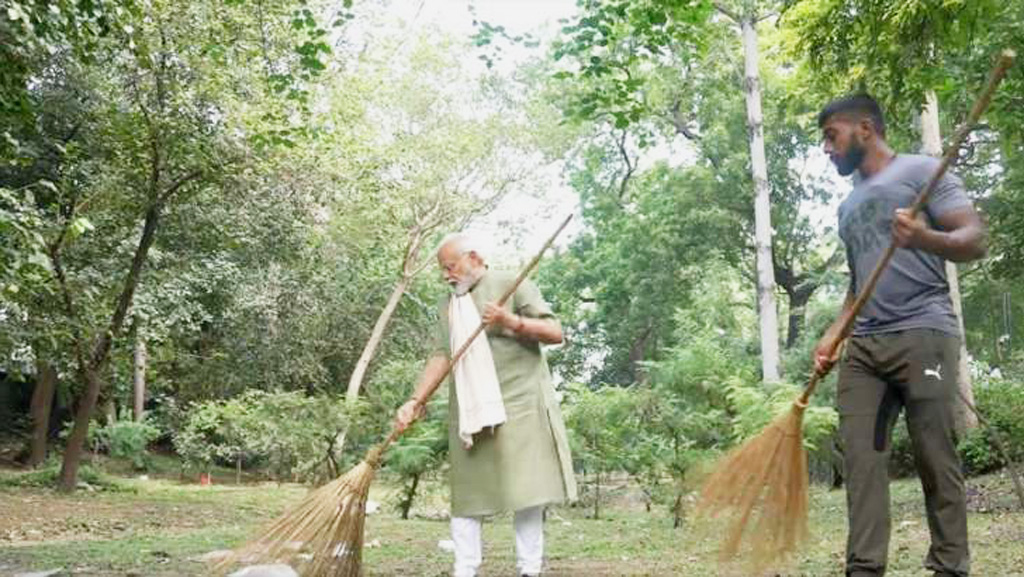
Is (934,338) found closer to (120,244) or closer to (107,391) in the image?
(120,244)

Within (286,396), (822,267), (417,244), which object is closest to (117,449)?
(417,244)

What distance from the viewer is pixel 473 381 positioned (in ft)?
15.2

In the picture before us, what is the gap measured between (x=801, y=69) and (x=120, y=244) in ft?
29.4

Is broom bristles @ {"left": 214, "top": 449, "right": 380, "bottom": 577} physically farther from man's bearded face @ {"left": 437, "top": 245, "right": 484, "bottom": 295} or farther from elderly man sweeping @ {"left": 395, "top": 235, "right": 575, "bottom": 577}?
man's bearded face @ {"left": 437, "top": 245, "right": 484, "bottom": 295}

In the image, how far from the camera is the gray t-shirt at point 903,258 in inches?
146

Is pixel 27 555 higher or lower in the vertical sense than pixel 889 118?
lower

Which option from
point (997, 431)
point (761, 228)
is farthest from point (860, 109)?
point (761, 228)

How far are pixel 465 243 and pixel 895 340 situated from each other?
1927 mm

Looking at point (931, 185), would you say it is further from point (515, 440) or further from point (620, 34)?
point (620, 34)

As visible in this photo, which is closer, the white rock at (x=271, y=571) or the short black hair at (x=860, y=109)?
the short black hair at (x=860, y=109)

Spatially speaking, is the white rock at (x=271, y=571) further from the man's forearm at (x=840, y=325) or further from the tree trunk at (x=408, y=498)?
the tree trunk at (x=408, y=498)

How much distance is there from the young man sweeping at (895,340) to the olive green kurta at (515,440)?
4.36 feet

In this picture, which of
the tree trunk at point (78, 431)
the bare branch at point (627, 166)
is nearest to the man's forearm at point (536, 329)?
the tree trunk at point (78, 431)

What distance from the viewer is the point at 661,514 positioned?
11.3 metres
